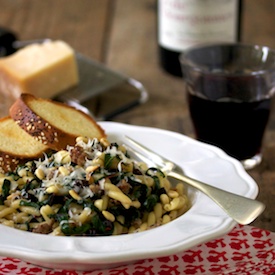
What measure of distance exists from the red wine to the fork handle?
0.50 m

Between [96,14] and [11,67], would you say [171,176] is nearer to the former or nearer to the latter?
[11,67]

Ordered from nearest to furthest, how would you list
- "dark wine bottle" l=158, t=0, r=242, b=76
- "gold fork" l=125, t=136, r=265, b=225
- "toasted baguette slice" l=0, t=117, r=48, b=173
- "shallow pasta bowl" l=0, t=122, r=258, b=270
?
"shallow pasta bowl" l=0, t=122, r=258, b=270, "gold fork" l=125, t=136, r=265, b=225, "toasted baguette slice" l=0, t=117, r=48, b=173, "dark wine bottle" l=158, t=0, r=242, b=76

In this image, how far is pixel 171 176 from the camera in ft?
4.64

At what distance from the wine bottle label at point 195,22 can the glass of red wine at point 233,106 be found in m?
0.42

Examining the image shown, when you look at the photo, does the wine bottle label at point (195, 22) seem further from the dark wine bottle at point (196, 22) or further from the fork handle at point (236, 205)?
the fork handle at point (236, 205)

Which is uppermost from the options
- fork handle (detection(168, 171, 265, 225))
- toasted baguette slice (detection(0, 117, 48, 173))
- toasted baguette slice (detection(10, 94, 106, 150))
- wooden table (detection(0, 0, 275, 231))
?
fork handle (detection(168, 171, 265, 225))

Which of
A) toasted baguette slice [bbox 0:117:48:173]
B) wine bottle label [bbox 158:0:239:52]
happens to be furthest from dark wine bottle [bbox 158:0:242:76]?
toasted baguette slice [bbox 0:117:48:173]

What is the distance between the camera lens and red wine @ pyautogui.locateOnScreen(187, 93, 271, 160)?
1761mm

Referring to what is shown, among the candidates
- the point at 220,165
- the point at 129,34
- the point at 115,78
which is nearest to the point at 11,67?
the point at 115,78

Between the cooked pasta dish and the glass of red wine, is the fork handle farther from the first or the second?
the glass of red wine

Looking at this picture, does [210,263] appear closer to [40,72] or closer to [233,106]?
[233,106]

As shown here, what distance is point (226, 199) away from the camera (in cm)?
124

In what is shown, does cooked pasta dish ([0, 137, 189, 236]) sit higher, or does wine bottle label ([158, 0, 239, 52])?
cooked pasta dish ([0, 137, 189, 236])

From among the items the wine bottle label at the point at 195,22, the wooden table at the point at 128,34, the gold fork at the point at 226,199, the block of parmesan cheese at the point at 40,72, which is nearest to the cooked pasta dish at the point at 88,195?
the gold fork at the point at 226,199
